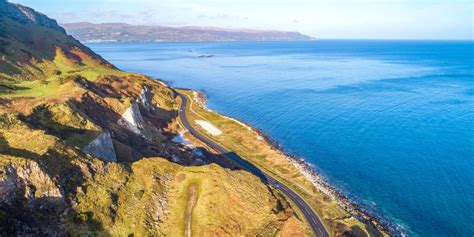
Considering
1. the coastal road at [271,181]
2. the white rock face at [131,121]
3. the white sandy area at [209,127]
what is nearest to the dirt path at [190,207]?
the coastal road at [271,181]

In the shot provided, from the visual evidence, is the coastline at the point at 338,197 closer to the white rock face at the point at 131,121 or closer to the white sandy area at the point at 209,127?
the white sandy area at the point at 209,127

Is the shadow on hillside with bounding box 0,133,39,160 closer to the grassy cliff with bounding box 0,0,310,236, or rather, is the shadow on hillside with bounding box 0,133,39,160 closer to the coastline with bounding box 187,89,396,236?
the grassy cliff with bounding box 0,0,310,236

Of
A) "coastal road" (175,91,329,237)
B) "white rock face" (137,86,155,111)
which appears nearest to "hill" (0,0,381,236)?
"coastal road" (175,91,329,237)

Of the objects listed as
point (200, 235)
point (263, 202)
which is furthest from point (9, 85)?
point (263, 202)

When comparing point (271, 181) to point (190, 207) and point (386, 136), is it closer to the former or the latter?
point (190, 207)

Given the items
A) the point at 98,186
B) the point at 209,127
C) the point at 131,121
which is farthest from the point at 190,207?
the point at 209,127

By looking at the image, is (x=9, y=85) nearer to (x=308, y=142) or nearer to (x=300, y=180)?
(x=300, y=180)
